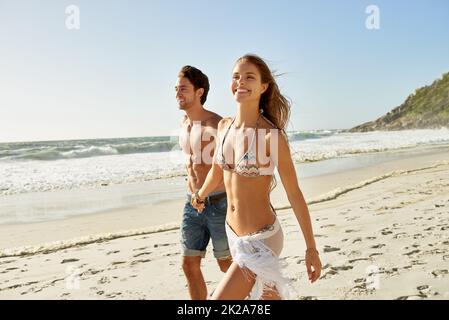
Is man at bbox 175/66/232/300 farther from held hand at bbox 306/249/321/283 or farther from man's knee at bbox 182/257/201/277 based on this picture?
held hand at bbox 306/249/321/283

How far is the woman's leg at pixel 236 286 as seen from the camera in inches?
104

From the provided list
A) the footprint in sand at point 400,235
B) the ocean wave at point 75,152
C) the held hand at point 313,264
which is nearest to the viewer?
A: the held hand at point 313,264

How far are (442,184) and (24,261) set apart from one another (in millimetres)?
8777

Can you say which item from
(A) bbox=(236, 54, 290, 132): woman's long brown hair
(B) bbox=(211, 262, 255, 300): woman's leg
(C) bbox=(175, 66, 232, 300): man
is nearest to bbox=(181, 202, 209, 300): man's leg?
(C) bbox=(175, 66, 232, 300): man

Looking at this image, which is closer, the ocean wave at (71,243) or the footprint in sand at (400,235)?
the footprint in sand at (400,235)

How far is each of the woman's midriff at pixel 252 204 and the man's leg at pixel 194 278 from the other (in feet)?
3.65

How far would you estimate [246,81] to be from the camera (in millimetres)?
2818

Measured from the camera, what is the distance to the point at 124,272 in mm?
5441

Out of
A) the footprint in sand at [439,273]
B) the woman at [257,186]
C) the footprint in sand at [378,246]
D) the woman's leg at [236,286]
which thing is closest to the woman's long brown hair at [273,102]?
the woman at [257,186]

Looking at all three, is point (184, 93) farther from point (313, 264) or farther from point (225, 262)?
point (313, 264)

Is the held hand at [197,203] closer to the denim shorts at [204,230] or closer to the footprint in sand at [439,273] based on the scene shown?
the denim shorts at [204,230]

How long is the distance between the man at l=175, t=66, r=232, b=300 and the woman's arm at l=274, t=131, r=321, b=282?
1191 millimetres

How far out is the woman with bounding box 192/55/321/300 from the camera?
2654 millimetres
